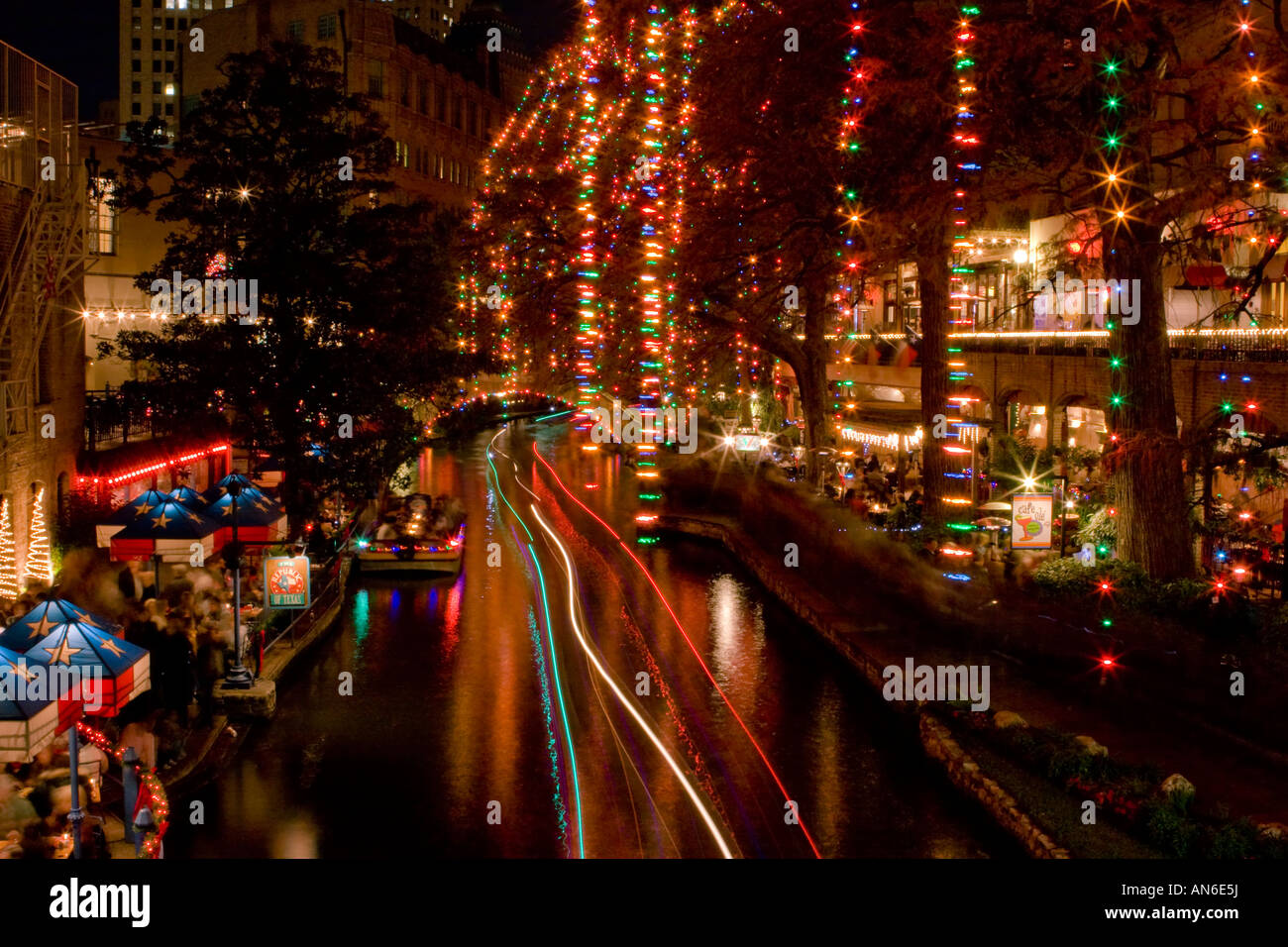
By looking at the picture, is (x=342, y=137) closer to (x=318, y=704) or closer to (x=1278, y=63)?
(x=318, y=704)

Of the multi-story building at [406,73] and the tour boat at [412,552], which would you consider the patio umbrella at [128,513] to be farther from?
the multi-story building at [406,73]

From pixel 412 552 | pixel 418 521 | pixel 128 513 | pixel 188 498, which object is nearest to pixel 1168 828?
pixel 128 513

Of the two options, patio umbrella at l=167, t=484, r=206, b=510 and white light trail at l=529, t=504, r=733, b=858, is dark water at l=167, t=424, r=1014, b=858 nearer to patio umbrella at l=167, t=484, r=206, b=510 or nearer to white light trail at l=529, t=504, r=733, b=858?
white light trail at l=529, t=504, r=733, b=858

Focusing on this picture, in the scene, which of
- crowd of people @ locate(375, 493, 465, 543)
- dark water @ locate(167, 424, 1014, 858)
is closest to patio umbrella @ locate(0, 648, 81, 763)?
dark water @ locate(167, 424, 1014, 858)

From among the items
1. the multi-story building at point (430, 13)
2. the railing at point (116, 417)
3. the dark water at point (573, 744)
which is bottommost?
the dark water at point (573, 744)

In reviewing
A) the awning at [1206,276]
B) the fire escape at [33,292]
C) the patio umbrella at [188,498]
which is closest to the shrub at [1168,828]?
the awning at [1206,276]

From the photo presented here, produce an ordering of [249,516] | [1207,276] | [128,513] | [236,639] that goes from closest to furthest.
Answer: [236,639] < [128,513] < [249,516] < [1207,276]

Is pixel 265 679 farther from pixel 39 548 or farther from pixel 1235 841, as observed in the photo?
pixel 1235 841

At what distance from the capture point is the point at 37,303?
18234 millimetres

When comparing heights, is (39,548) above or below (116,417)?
below

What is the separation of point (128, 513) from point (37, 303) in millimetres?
3669

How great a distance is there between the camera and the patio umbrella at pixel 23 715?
8703 mm

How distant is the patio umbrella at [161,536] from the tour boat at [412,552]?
841 cm

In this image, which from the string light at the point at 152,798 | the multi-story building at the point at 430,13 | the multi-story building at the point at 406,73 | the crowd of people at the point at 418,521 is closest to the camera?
the string light at the point at 152,798
